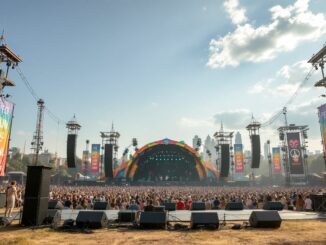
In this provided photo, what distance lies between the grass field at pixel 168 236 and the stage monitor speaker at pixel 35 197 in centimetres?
53

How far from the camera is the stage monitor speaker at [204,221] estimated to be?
1045cm

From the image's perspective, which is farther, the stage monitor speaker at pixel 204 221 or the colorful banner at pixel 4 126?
the colorful banner at pixel 4 126

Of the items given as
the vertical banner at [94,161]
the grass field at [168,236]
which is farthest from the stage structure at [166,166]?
the grass field at [168,236]

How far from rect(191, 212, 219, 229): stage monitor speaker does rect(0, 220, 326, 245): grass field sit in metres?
0.34

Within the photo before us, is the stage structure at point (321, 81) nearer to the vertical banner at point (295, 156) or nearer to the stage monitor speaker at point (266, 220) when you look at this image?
the stage monitor speaker at point (266, 220)

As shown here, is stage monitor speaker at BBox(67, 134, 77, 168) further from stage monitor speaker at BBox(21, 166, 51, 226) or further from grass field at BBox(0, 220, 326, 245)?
grass field at BBox(0, 220, 326, 245)

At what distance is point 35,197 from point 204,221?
673cm

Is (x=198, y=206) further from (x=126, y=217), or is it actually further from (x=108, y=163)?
(x=108, y=163)

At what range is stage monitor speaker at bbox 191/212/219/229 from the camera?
34.3ft

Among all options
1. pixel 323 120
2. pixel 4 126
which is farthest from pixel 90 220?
pixel 323 120

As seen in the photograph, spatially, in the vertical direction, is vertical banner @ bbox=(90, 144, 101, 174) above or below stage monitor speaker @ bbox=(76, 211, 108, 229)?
above

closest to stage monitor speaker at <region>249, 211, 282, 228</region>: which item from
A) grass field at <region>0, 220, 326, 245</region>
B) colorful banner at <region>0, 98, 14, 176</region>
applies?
grass field at <region>0, 220, 326, 245</region>

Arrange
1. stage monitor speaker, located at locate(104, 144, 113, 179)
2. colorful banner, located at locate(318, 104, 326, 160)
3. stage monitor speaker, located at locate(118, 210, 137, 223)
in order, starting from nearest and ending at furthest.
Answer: stage monitor speaker, located at locate(118, 210, 137, 223)
colorful banner, located at locate(318, 104, 326, 160)
stage monitor speaker, located at locate(104, 144, 113, 179)

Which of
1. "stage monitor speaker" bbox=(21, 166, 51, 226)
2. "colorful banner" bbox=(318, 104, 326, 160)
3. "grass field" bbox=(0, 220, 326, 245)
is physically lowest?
"grass field" bbox=(0, 220, 326, 245)
